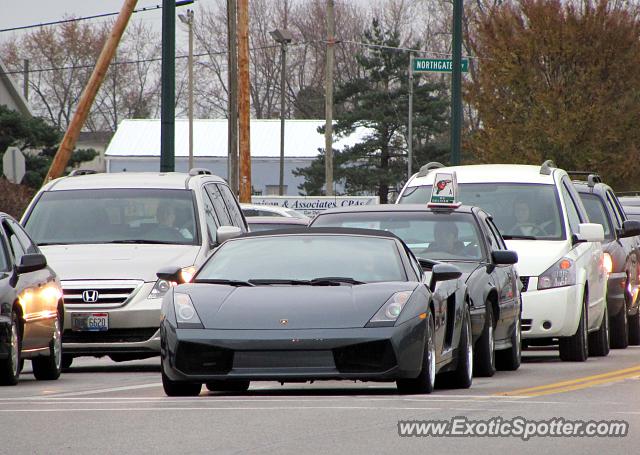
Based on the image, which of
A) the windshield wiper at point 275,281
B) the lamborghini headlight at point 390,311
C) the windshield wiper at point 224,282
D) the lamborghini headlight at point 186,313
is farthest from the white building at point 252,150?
the lamborghini headlight at point 390,311

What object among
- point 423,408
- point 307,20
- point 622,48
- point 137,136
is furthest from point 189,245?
point 307,20

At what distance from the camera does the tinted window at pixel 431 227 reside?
14969 mm

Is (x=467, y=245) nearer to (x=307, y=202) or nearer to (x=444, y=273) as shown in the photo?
(x=444, y=273)

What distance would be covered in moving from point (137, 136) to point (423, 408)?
79746 millimetres

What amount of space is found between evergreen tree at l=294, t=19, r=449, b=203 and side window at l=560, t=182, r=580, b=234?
177 ft

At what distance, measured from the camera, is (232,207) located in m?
19.0

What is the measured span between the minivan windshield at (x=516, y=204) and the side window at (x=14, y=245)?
481cm

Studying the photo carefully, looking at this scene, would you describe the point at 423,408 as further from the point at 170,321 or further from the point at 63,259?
the point at 63,259

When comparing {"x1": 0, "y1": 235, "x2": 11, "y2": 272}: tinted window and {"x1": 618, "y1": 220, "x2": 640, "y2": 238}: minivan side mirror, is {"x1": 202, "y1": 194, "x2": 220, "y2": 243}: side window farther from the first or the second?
{"x1": 618, "y1": 220, "x2": 640, "y2": 238}: minivan side mirror

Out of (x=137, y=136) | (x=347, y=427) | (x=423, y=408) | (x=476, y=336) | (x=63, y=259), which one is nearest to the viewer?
(x=347, y=427)

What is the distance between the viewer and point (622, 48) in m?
47.4

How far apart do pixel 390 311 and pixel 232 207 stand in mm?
7832

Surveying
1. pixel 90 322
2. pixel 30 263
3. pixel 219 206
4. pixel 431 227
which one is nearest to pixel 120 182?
pixel 219 206

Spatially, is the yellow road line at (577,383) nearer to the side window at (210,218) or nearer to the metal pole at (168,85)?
the side window at (210,218)
